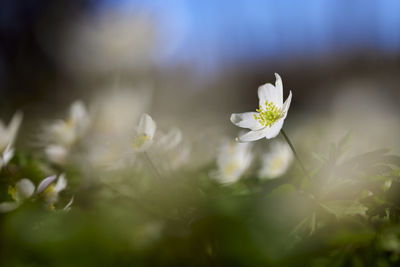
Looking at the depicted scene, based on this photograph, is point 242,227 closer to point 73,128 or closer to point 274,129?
point 274,129

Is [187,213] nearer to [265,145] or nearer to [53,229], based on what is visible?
[53,229]

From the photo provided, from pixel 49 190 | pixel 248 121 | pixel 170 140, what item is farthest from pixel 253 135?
pixel 49 190

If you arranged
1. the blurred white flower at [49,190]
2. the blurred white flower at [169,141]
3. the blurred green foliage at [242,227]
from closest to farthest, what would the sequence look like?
the blurred green foliage at [242,227] < the blurred white flower at [49,190] < the blurred white flower at [169,141]

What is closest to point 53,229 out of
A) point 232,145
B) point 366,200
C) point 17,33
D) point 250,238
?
point 250,238

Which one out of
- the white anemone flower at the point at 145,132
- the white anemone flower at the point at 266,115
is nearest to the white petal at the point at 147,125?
the white anemone flower at the point at 145,132

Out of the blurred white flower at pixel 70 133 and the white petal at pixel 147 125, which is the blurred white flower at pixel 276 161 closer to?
the white petal at pixel 147 125
